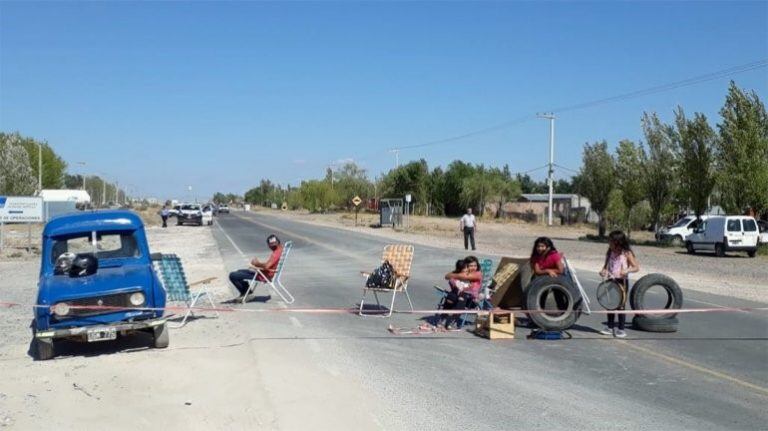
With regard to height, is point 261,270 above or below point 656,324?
above

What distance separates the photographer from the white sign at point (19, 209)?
2955cm

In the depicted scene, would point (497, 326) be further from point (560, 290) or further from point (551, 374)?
point (551, 374)

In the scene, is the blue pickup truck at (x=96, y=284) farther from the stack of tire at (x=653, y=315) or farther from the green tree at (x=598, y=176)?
the green tree at (x=598, y=176)

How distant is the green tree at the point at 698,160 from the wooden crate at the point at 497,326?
33193 mm

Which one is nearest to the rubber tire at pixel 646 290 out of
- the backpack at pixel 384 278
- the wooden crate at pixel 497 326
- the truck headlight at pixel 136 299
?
the wooden crate at pixel 497 326

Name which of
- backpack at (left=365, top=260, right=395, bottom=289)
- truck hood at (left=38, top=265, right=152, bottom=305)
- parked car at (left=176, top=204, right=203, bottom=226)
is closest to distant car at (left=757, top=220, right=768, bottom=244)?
backpack at (left=365, top=260, right=395, bottom=289)

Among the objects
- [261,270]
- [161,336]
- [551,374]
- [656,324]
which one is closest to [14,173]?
[261,270]

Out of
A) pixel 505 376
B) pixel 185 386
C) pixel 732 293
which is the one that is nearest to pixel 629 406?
pixel 505 376

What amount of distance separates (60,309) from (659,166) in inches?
1594

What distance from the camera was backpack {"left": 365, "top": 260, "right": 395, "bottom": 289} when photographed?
12.2 meters

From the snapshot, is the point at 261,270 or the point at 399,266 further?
the point at 261,270

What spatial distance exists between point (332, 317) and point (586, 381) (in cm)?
551

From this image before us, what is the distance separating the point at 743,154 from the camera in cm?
3684

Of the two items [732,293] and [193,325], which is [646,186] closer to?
[732,293]
